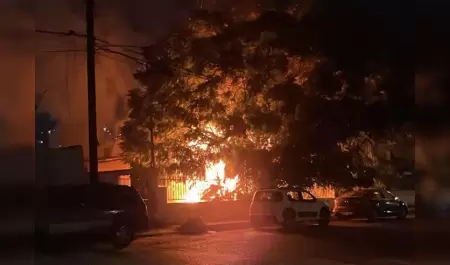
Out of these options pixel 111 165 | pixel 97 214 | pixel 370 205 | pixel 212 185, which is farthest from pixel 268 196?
pixel 111 165

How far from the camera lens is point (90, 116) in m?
19.6

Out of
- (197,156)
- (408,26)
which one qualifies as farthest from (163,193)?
(408,26)

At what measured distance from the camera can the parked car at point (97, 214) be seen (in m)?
14.4

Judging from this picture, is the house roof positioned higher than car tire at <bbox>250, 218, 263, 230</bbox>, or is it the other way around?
the house roof

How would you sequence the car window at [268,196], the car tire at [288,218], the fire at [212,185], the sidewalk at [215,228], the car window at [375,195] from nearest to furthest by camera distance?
the sidewalk at [215,228], the car tire at [288,218], the car window at [268,196], the car window at [375,195], the fire at [212,185]

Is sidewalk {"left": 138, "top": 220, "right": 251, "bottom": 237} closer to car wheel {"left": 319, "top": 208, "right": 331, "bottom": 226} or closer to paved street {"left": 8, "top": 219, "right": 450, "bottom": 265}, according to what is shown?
paved street {"left": 8, "top": 219, "right": 450, "bottom": 265}

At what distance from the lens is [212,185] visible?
27.9 meters

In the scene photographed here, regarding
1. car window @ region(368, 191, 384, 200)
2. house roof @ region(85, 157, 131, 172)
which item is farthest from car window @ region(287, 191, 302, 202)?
house roof @ region(85, 157, 131, 172)

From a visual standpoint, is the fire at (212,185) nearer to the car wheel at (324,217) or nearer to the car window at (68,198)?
the car wheel at (324,217)

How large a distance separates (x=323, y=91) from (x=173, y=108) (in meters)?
6.55

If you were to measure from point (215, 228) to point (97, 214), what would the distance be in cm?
771

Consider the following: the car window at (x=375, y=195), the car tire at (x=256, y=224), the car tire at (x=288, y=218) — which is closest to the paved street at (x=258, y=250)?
the car tire at (x=288, y=218)

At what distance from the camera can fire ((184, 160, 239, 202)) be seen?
27.6 m

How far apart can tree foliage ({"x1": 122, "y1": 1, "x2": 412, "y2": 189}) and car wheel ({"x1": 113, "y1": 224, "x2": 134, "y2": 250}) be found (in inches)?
353
